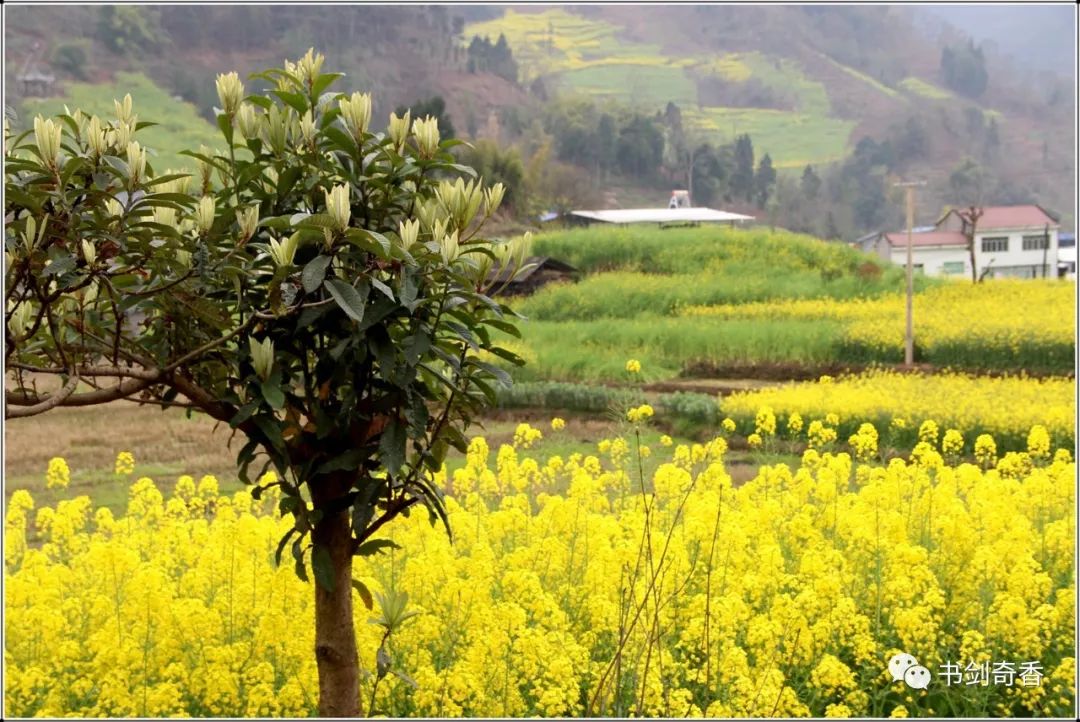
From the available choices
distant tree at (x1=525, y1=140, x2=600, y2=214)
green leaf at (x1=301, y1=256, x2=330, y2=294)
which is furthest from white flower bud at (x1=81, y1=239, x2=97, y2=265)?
distant tree at (x1=525, y1=140, x2=600, y2=214)

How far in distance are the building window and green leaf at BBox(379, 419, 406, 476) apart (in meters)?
11.8

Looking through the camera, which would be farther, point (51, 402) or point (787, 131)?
point (787, 131)

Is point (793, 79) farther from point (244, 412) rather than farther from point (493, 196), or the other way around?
point (244, 412)

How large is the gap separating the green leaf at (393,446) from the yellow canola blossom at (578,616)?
0.49 metres

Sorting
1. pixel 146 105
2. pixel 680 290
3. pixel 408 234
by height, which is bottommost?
pixel 680 290

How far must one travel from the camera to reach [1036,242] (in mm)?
12094

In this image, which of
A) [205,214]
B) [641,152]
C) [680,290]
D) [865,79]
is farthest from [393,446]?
[865,79]

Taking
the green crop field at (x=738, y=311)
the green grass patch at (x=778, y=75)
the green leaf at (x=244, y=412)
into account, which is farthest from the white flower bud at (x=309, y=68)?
the green grass patch at (x=778, y=75)

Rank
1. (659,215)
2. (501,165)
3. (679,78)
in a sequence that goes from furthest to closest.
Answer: (679,78) < (659,215) < (501,165)

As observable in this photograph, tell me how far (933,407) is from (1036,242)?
679 cm

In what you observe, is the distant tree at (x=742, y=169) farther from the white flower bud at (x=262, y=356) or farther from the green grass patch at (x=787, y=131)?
the white flower bud at (x=262, y=356)

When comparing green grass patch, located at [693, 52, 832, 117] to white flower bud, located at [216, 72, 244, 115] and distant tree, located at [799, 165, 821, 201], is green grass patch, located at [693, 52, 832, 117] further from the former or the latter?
white flower bud, located at [216, 72, 244, 115]

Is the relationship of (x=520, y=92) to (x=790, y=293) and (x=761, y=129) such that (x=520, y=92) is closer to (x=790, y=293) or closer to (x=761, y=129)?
(x=761, y=129)

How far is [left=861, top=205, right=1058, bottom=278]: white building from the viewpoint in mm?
11820
